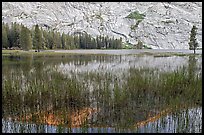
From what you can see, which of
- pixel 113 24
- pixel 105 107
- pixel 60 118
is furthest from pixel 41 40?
pixel 113 24

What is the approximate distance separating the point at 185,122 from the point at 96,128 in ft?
8.26

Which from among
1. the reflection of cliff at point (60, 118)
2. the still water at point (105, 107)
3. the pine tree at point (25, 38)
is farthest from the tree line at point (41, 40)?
the reflection of cliff at point (60, 118)

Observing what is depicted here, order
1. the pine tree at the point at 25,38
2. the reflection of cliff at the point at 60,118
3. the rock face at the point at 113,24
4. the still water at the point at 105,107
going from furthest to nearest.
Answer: the rock face at the point at 113,24
the pine tree at the point at 25,38
the reflection of cliff at the point at 60,118
the still water at the point at 105,107

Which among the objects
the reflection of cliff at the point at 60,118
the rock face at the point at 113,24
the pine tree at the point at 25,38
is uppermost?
the rock face at the point at 113,24

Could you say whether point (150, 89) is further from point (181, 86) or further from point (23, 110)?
point (23, 110)

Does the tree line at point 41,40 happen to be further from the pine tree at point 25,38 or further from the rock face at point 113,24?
the rock face at point 113,24

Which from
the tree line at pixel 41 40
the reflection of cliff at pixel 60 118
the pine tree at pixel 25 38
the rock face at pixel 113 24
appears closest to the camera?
the reflection of cliff at pixel 60 118

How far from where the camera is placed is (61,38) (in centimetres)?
7969

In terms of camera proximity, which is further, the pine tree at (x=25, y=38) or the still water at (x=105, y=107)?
the pine tree at (x=25, y=38)

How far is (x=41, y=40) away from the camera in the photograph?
2195 inches

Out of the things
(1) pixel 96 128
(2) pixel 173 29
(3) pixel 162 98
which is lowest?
(1) pixel 96 128

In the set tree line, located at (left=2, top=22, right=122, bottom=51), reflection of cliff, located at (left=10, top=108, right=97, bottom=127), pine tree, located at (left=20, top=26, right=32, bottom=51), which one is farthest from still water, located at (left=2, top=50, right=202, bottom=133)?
tree line, located at (left=2, top=22, right=122, bottom=51)

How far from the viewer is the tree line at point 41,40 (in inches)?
2016

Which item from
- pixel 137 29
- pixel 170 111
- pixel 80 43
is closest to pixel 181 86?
pixel 170 111
